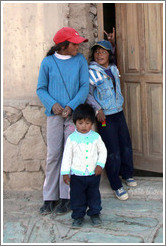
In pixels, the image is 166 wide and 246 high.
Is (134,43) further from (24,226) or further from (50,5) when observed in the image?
(24,226)

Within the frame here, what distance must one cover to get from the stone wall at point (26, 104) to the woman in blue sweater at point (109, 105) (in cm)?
20

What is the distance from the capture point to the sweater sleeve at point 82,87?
161 inches

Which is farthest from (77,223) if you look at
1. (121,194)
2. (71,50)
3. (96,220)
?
(71,50)

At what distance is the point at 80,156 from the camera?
12.4 feet

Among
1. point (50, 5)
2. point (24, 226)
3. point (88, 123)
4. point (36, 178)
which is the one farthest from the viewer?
point (36, 178)

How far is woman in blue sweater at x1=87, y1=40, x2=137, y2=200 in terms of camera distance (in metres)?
4.40

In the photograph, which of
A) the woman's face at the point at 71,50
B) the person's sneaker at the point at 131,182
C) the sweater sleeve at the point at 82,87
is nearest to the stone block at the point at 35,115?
the sweater sleeve at the point at 82,87

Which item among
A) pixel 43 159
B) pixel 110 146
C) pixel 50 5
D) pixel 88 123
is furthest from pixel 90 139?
pixel 50 5

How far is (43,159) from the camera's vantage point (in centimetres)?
466

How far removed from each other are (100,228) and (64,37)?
72.6 inches

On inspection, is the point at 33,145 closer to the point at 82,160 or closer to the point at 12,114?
the point at 12,114

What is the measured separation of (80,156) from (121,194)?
0.95 meters

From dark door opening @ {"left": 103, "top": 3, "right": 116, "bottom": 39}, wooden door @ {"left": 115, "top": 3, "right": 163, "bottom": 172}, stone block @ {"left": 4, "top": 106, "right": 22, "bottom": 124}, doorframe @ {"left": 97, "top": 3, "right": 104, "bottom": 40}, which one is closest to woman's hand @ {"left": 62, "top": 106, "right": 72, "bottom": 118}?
stone block @ {"left": 4, "top": 106, "right": 22, "bottom": 124}

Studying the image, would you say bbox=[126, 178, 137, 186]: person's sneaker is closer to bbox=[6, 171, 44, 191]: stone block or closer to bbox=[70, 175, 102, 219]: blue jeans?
bbox=[70, 175, 102, 219]: blue jeans
